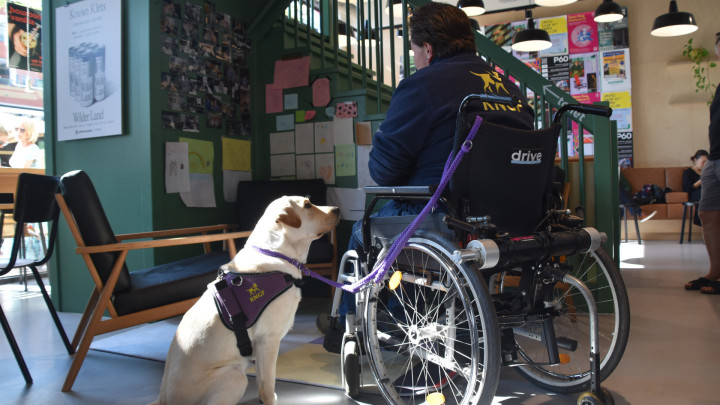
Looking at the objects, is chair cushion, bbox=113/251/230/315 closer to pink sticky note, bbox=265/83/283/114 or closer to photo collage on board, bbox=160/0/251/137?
photo collage on board, bbox=160/0/251/137

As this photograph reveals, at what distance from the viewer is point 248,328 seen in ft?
5.47

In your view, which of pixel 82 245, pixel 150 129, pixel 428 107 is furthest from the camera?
pixel 150 129

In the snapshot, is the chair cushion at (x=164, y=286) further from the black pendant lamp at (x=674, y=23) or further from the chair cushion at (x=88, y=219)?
the black pendant lamp at (x=674, y=23)

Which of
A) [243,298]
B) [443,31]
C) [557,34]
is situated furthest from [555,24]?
[243,298]

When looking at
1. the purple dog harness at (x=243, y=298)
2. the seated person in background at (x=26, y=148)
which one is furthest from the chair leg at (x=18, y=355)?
the seated person in background at (x=26, y=148)

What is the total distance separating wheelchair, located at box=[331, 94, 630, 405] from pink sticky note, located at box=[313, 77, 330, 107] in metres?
→ 2.08

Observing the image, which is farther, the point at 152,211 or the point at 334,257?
the point at 334,257

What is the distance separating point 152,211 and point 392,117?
1.97 m

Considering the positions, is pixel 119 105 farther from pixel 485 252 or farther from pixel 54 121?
pixel 485 252

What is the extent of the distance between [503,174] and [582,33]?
807cm

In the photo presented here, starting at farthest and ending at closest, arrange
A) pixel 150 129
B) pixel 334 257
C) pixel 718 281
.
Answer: pixel 718 281 < pixel 334 257 < pixel 150 129

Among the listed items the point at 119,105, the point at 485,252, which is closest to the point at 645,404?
the point at 485,252

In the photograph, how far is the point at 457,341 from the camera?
1.55m

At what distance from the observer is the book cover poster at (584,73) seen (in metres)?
8.39
